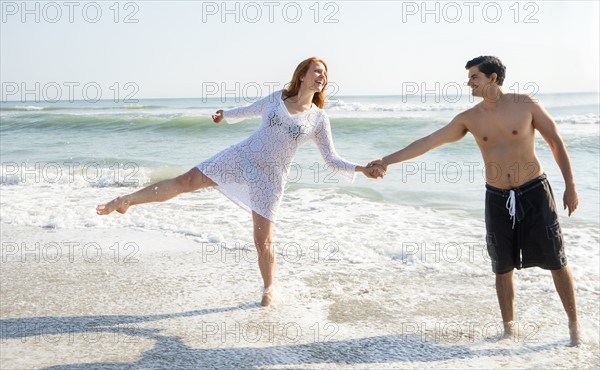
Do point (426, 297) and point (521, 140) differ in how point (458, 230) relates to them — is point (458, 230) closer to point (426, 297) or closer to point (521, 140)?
point (426, 297)

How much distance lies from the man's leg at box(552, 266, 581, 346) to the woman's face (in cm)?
200

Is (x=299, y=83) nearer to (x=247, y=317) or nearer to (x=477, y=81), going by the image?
(x=477, y=81)

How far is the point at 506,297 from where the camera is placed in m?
3.83

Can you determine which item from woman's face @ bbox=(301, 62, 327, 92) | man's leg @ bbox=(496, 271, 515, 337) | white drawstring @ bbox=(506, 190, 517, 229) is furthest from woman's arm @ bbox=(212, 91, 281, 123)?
man's leg @ bbox=(496, 271, 515, 337)

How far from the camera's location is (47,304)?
14.4 feet

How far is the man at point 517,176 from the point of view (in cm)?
351

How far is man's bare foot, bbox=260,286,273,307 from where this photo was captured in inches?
174

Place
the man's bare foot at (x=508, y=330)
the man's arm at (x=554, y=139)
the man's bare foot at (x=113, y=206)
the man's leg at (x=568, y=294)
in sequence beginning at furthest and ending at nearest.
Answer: the man's bare foot at (x=113, y=206)
the man's bare foot at (x=508, y=330)
the man's leg at (x=568, y=294)
the man's arm at (x=554, y=139)

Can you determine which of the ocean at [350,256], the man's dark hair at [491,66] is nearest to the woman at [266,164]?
the ocean at [350,256]

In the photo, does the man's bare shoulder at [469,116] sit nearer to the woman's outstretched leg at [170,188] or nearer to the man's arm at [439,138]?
the man's arm at [439,138]

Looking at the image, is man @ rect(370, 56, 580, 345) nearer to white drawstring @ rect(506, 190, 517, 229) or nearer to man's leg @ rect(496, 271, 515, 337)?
white drawstring @ rect(506, 190, 517, 229)

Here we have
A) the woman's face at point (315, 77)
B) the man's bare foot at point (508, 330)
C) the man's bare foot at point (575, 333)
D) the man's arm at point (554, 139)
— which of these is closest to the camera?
the man's arm at point (554, 139)

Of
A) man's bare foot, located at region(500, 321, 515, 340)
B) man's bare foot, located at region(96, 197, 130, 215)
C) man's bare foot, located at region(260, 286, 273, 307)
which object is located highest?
man's bare foot, located at region(96, 197, 130, 215)

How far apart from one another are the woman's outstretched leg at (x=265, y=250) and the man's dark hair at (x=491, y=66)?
1.81m
